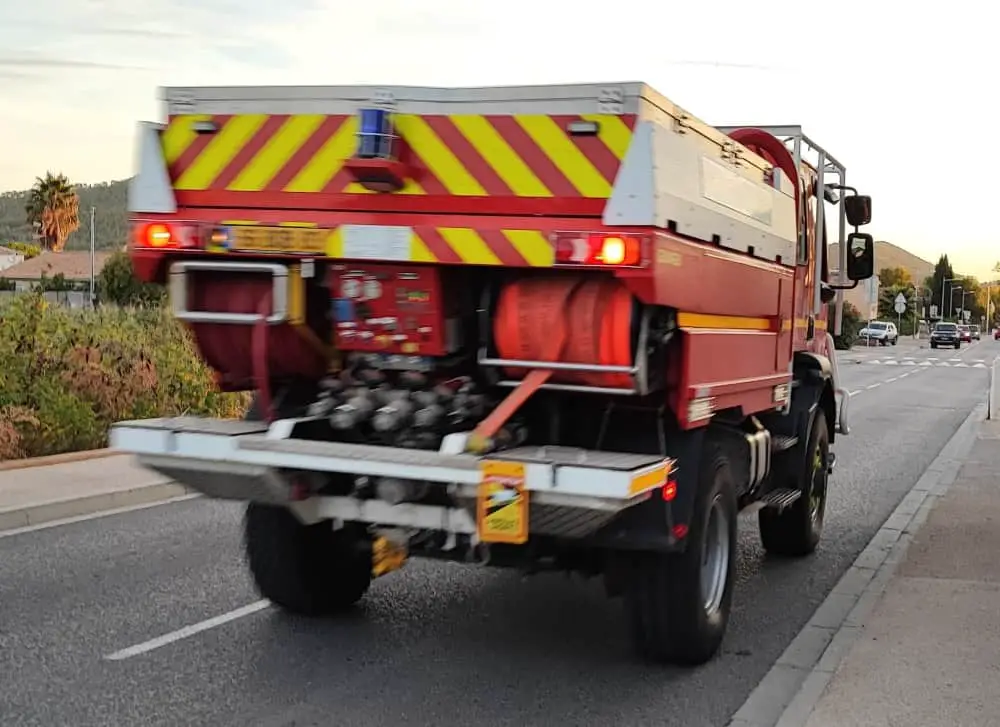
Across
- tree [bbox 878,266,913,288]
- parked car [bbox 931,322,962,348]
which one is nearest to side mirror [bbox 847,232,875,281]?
parked car [bbox 931,322,962,348]

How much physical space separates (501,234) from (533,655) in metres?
2.38

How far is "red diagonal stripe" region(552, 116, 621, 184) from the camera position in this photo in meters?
5.12

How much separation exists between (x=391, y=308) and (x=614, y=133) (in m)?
1.26

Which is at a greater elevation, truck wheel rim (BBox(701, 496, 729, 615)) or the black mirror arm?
the black mirror arm

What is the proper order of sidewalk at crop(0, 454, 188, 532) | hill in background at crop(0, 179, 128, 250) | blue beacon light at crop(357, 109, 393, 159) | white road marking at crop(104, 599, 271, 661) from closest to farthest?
blue beacon light at crop(357, 109, 393, 159), white road marking at crop(104, 599, 271, 661), sidewalk at crop(0, 454, 188, 532), hill in background at crop(0, 179, 128, 250)

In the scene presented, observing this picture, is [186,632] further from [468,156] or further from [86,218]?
[86,218]

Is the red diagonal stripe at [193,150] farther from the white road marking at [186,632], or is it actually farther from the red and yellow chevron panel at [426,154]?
the white road marking at [186,632]

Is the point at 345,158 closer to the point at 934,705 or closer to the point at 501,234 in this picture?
the point at 501,234

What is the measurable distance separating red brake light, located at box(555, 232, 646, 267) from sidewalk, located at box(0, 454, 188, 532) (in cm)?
511

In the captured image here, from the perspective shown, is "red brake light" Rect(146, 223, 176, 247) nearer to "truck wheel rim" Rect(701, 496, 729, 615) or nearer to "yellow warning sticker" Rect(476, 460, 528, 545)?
"yellow warning sticker" Rect(476, 460, 528, 545)

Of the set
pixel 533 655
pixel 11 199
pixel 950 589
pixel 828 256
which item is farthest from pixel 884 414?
pixel 11 199

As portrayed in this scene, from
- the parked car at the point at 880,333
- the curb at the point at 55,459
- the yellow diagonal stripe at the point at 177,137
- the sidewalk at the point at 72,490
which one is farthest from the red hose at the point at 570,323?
the parked car at the point at 880,333

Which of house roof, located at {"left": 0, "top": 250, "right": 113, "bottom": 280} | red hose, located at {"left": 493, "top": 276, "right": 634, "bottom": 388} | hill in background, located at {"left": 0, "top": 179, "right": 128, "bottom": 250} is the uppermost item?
hill in background, located at {"left": 0, "top": 179, "right": 128, "bottom": 250}

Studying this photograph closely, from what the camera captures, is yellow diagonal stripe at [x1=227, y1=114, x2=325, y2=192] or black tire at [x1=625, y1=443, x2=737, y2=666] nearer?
yellow diagonal stripe at [x1=227, y1=114, x2=325, y2=192]
